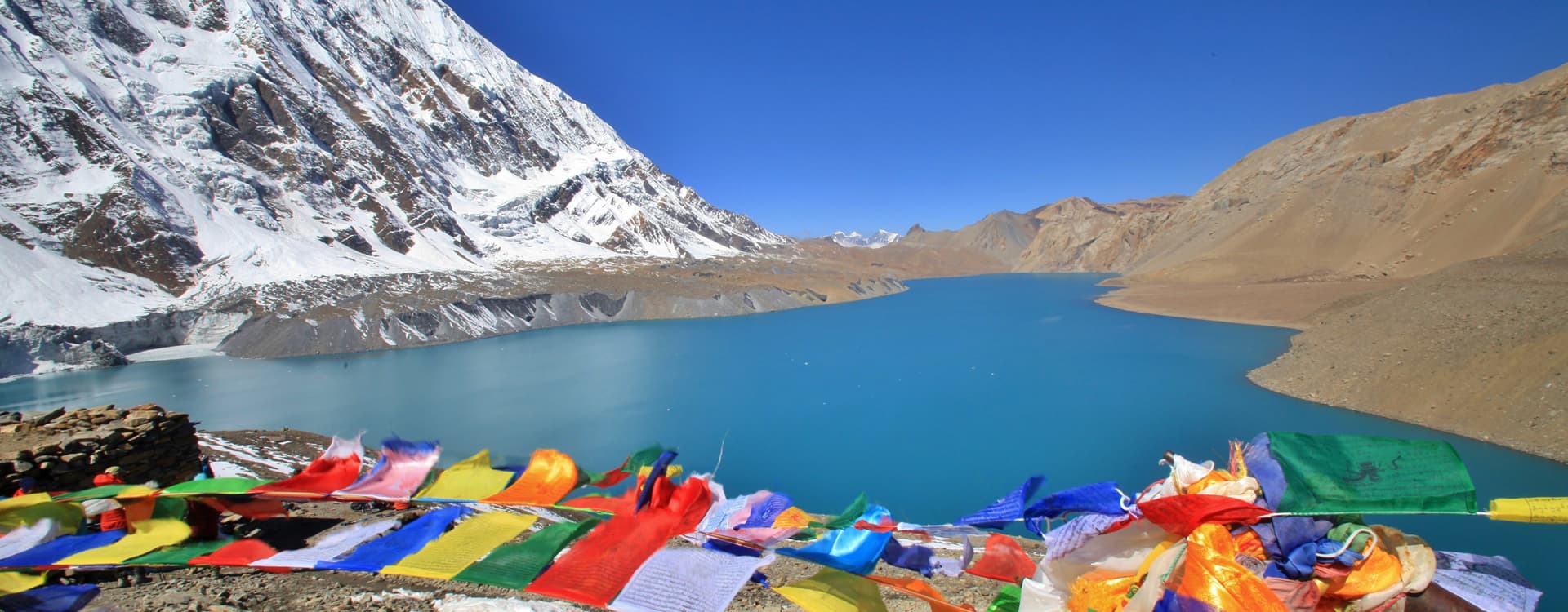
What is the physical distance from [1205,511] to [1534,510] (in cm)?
112

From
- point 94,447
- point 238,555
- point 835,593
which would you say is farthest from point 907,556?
point 94,447

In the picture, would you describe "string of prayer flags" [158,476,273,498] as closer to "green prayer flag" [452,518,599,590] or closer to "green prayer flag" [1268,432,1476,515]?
"green prayer flag" [452,518,599,590]

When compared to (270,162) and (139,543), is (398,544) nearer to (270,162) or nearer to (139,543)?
(139,543)

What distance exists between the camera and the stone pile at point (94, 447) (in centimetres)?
550

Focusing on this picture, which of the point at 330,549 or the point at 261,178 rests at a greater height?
the point at 261,178

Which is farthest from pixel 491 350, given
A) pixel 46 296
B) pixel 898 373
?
pixel 898 373

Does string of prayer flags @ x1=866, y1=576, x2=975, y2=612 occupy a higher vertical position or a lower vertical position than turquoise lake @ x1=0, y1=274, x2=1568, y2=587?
higher

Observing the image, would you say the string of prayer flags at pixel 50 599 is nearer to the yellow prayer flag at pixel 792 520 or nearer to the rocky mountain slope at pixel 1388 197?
the yellow prayer flag at pixel 792 520

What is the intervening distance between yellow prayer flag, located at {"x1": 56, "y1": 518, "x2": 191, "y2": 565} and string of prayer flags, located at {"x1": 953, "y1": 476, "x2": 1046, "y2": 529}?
457 cm

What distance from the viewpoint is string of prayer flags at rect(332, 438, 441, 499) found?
4.32 meters

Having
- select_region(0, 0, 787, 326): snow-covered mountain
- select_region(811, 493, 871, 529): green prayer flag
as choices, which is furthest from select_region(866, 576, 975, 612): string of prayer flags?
select_region(0, 0, 787, 326): snow-covered mountain

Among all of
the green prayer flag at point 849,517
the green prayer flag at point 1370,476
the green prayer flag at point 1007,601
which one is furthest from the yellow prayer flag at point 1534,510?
the green prayer flag at point 849,517

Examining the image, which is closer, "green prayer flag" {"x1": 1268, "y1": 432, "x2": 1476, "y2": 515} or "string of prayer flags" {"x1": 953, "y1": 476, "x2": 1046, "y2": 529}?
"green prayer flag" {"x1": 1268, "y1": 432, "x2": 1476, "y2": 515}

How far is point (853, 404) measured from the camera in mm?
18781
